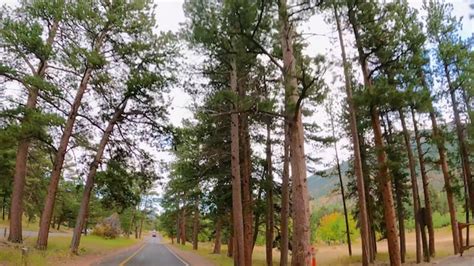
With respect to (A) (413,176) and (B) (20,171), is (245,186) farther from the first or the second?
(B) (20,171)

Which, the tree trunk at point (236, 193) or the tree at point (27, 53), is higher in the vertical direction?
the tree at point (27, 53)

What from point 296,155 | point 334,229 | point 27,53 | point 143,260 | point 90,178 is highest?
point 27,53

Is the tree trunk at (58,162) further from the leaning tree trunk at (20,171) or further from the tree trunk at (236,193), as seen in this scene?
the tree trunk at (236,193)

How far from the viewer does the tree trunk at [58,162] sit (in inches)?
640

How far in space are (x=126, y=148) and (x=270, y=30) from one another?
12.2 metres

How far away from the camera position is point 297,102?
26.0 feet

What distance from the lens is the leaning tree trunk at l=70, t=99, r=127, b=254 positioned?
1809 centimetres

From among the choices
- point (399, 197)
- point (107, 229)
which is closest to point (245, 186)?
point (399, 197)

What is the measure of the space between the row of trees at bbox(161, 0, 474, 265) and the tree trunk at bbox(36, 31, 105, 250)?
5181 millimetres

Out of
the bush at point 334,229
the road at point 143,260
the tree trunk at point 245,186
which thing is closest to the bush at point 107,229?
the road at point 143,260

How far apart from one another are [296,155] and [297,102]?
1.19 meters

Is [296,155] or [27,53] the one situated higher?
[27,53]

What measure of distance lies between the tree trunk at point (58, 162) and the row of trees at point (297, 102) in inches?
204

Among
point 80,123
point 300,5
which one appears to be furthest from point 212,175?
point 300,5
